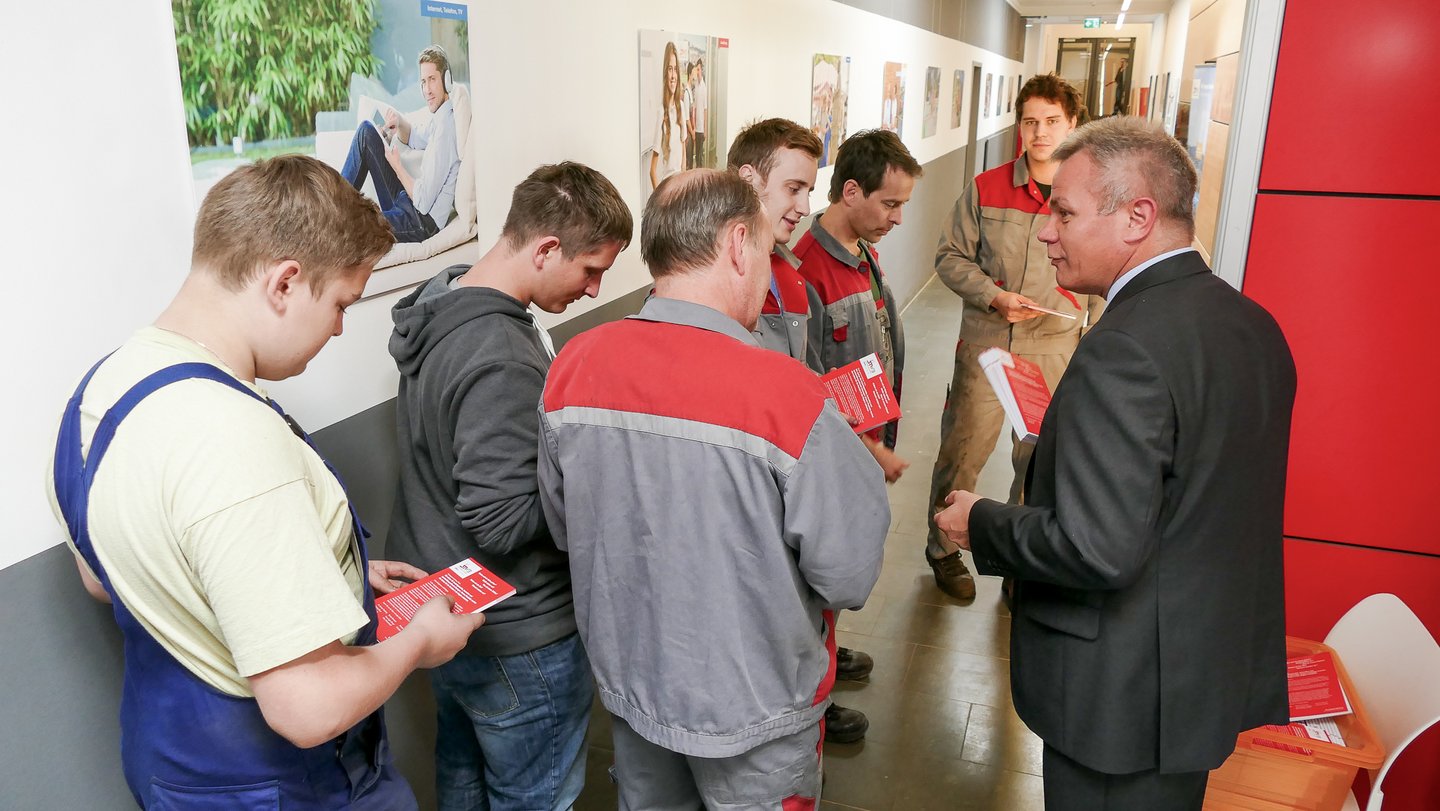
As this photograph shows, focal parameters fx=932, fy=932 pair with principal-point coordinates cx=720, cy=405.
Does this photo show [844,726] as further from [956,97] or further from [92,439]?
[956,97]

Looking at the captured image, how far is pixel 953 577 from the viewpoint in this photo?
167 inches

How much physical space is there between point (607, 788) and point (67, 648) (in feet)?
5.71

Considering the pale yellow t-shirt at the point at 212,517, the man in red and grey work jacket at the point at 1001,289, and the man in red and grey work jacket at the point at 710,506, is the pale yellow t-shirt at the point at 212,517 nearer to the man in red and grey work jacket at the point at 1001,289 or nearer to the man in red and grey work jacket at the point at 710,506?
the man in red and grey work jacket at the point at 710,506

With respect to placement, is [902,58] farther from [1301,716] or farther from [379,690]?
[379,690]

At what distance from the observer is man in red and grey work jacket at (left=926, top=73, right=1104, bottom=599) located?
3891 millimetres

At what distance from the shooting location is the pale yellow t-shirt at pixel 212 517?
1120 mm

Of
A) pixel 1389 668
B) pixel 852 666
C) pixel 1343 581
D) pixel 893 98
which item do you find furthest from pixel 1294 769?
pixel 893 98

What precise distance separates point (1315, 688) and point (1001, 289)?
200 centimetres

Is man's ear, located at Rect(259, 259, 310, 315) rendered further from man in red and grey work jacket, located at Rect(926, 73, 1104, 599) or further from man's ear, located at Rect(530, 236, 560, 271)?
man in red and grey work jacket, located at Rect(926, 73, 1104, 599)

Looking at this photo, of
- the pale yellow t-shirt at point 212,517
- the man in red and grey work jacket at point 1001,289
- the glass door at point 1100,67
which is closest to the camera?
the pale yellow t-shirt at point 212,517

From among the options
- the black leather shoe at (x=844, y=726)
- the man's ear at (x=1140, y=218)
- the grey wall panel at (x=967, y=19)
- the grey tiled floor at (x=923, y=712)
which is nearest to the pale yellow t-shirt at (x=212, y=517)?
the man's ear at (x=1140, y=218)

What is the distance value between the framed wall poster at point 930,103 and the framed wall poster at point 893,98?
1200 millimetres

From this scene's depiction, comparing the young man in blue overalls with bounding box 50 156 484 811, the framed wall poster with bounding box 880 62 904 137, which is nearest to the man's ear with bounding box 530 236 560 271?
the young man in blue overalls with bounding box 50 156 484 811

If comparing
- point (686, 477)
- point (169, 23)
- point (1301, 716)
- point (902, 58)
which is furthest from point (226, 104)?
point (902, 58)
